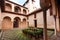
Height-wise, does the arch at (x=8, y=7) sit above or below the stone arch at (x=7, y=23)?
above

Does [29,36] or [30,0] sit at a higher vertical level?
[30,0]

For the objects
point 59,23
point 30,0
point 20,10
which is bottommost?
point 59,23

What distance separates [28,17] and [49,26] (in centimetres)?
866

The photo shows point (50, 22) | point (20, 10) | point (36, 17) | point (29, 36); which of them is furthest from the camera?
point (20, 10)

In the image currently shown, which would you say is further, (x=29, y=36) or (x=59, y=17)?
(x=29, y=36)

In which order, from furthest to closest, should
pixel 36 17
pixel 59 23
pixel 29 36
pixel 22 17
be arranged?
1. pixel 22 17
2. pixel 36 17
3. pixel 29 36
4. pixel 59 23

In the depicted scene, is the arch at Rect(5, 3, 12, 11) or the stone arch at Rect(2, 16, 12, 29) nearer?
the stone arch at Rect(2, 16, 12, 29)

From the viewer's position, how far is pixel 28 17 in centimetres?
1962

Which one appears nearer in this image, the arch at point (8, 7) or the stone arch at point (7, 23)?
the stone arch at point (7, 23)

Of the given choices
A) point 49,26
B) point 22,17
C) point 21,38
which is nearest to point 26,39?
point 21,38

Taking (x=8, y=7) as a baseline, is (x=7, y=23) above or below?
below

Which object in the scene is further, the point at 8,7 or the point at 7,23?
the point at 8,7

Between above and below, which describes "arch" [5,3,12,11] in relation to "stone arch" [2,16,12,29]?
above

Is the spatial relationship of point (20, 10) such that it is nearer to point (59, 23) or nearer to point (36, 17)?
point (36, 17)
